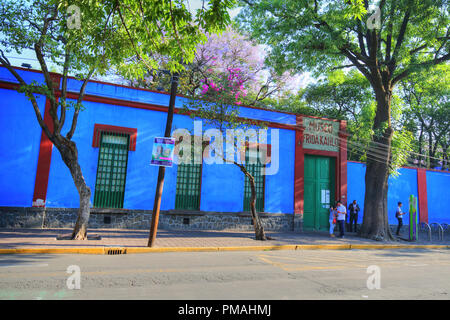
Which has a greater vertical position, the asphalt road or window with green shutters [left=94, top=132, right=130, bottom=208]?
window with green shutters [left=94, top=132, right=130, bottom=208]

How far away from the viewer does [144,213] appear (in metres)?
12.6

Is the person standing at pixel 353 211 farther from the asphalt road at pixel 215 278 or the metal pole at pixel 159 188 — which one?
the metal pole at pixel 159 188

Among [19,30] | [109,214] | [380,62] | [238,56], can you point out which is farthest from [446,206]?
[19,30]

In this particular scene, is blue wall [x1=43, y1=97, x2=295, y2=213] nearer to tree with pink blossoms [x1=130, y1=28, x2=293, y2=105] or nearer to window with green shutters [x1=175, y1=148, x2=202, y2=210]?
window with green shutters [x1=175, y1=148, x2=202, y2=210]

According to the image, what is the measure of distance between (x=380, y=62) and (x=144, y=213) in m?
12.6

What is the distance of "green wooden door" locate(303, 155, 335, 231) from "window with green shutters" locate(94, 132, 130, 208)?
30.3 ft

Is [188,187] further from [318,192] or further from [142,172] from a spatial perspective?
[318,192]

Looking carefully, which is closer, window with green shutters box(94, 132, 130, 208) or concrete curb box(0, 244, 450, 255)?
concrete curb box(0, 244, 450, 255)

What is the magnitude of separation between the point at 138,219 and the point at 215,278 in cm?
783

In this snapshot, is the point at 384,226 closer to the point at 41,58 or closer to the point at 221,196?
the point at 221,196

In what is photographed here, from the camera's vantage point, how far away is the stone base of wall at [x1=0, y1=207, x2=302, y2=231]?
11.0 m

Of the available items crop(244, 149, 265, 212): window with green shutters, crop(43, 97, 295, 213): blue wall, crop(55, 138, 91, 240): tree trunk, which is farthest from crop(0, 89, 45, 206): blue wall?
→ crop(244, 149, 265, 212): window with green shutters

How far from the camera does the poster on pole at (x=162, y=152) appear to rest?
8.94 metres

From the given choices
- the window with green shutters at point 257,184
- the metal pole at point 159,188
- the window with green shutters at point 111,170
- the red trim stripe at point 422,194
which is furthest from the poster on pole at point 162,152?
the red trim stripe at point 422,194
